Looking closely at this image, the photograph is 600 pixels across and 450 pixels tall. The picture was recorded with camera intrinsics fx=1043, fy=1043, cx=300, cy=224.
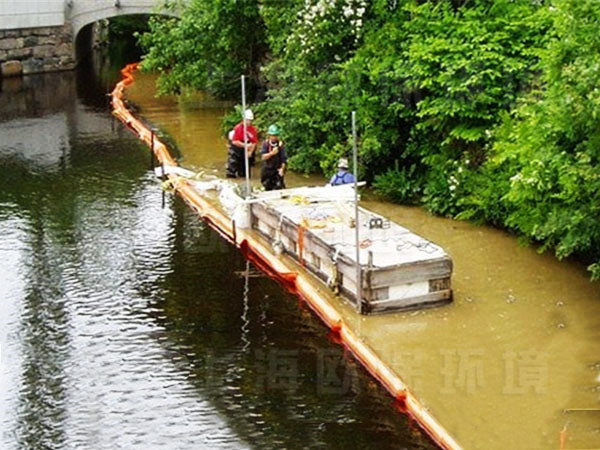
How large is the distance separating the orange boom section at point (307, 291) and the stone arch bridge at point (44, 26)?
15655 millimetres

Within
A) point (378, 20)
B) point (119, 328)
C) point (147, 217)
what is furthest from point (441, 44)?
point (119, 328)

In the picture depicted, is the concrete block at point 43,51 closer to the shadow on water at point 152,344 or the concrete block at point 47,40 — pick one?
the concrete block at point 47,40

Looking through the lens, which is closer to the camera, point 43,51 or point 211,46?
point 211,46

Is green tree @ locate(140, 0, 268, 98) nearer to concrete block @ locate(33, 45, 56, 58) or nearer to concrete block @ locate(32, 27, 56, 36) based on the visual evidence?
concrete block @ locate(32, 27, 56, 36)

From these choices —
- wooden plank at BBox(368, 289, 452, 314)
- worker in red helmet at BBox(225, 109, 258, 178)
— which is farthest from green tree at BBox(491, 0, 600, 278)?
worker in red helmet at BBox(225, 109, 258, 178)

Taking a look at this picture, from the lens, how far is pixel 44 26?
38.4 m

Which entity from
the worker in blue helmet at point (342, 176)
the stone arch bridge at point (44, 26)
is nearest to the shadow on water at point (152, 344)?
the worker in blue helmet at point (342, 176)

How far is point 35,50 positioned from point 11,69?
1199 mm

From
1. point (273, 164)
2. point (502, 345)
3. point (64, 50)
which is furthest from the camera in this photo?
point (64, 50)

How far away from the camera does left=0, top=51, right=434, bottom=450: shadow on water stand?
1135 cm

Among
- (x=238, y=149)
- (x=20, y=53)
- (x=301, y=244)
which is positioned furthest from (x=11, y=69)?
(x=301, y=244)

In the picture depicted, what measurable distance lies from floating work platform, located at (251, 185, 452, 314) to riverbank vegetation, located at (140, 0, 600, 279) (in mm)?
1706

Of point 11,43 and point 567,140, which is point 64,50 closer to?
point 11,43

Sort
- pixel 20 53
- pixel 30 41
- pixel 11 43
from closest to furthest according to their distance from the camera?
1. pixel 11 43
2. pixel 20 53
3. pixel 30 41
